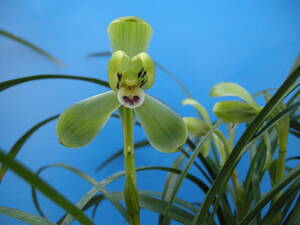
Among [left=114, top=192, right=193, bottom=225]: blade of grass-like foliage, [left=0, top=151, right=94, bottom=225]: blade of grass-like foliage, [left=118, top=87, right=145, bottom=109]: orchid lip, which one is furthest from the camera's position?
[left=114, top=192, right=193, bottom=225]: blade of grass-like foliage

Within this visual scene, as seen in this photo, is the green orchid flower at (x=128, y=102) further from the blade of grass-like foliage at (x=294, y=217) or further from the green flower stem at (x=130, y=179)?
the blade of grass-like foliage at (x=294, y=217)

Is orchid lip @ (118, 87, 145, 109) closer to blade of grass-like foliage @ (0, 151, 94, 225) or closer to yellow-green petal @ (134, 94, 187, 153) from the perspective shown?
yellow-green petal @ (134, 94, 187, 153)

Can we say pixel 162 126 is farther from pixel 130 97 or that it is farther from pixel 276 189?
pixel 276 189

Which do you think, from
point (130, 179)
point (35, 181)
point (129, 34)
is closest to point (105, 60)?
point (129, 34)

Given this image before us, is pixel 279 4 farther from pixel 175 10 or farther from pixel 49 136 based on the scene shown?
pixel 49 136

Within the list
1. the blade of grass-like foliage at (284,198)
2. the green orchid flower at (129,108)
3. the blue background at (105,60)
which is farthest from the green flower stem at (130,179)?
→ the blue background at (105,60)

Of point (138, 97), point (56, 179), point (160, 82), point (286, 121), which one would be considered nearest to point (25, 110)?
point (56, 179)

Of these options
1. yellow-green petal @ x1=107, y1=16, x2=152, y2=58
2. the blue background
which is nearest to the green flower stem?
yellow-green petal @ x1=107, y1=16, x2=152, y2=58
